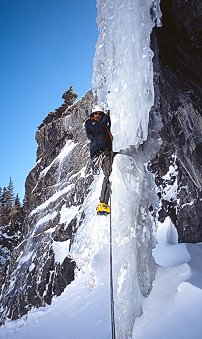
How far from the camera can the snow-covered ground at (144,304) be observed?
4754 millimetres

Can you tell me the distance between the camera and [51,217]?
56.3ft

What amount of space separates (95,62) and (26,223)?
16449 millimetres

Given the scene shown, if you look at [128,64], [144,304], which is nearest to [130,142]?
[128,64]

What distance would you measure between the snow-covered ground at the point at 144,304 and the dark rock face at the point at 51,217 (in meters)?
1.00

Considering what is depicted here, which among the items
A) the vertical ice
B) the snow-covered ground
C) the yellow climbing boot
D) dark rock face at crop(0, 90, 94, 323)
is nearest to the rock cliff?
dark rock face at crop(0, 90, 94, 323)

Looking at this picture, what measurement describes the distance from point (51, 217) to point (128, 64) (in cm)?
1325

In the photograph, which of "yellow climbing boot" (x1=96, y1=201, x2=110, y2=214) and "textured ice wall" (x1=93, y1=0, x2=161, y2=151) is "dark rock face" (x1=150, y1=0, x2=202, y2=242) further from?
"yellow climbing boot" (x1=96, y1=201, x2=110, y2=214)

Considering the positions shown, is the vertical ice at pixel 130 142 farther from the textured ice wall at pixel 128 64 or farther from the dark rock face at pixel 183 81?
the dark rock face at pixel 183 81

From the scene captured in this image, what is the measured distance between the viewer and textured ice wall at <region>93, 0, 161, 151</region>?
4.96m

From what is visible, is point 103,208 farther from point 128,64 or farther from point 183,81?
point 183,81

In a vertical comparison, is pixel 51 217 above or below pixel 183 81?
below

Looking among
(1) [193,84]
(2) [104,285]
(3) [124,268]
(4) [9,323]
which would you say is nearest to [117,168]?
(3) [124,268]

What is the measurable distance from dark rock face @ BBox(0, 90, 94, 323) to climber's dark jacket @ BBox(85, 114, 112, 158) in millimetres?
8618

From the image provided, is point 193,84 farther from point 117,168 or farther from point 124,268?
point 124,268
